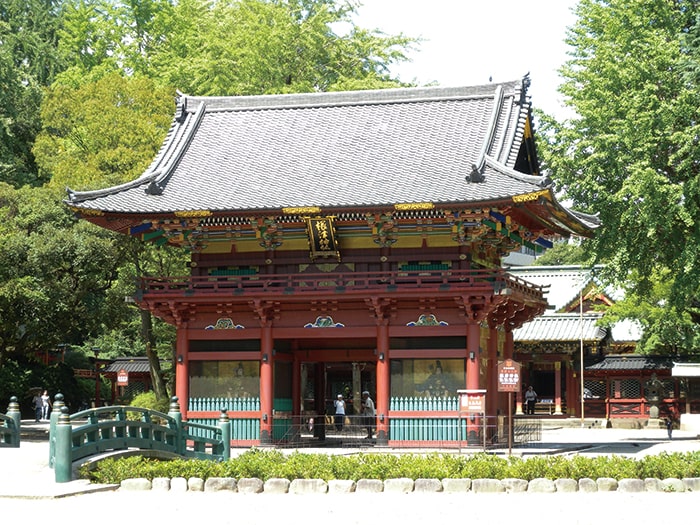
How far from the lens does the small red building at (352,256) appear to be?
3653cm

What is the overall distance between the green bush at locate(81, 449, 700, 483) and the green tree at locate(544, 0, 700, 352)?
1973 cm

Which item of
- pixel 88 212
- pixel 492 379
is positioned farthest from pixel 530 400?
pixel 88 212

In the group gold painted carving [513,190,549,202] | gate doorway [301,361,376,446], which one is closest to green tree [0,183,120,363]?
gate doorway [301,361,376,446]

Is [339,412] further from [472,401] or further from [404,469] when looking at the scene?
[404,469]

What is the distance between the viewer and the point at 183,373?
3888 centimetres

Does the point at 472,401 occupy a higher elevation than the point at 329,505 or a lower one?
higher

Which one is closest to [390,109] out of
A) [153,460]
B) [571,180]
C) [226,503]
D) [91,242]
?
[571,180]

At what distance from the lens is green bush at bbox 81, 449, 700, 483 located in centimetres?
2386

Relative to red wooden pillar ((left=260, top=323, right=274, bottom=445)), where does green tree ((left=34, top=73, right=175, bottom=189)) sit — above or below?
above

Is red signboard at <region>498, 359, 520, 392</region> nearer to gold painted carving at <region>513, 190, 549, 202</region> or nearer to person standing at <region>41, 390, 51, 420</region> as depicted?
gold painted carving at <region>513, 190, 549, 202</region>

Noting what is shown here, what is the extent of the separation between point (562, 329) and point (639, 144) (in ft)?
75.9

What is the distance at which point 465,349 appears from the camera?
3662 centimetres

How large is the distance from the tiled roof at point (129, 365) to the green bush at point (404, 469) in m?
41.2

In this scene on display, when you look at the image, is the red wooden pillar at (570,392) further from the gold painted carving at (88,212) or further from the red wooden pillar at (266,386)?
the gold painted carving at (88,212)
